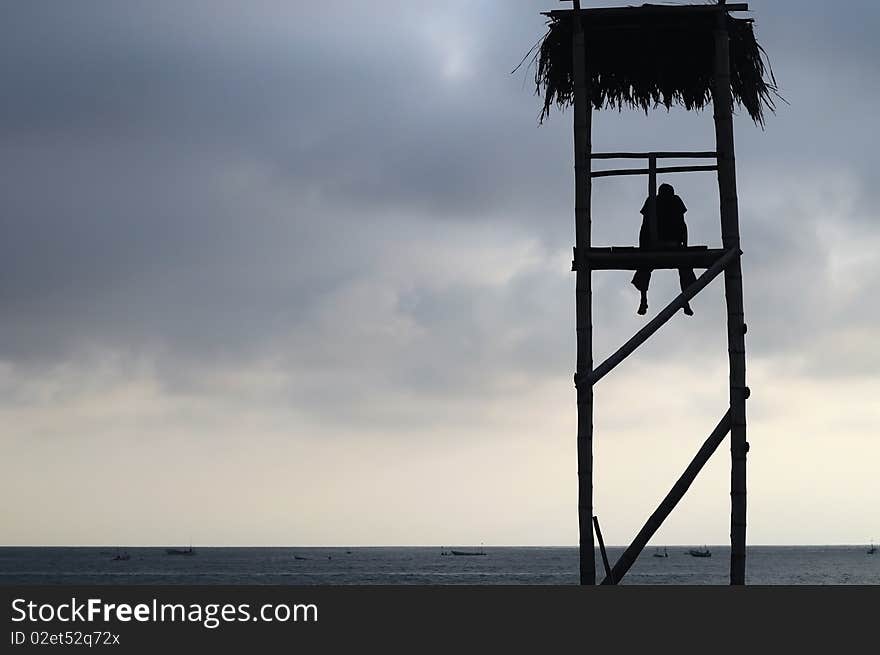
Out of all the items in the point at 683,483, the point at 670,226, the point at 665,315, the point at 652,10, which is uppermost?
the point at 652,10

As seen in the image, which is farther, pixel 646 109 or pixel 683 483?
pixel 646 109

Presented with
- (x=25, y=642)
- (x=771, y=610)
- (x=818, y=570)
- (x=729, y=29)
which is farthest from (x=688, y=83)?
(x=818, y=570)

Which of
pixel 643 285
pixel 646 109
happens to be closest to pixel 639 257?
pixel 643 285

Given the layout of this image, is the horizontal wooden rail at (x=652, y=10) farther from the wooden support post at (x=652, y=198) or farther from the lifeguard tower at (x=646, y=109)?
the wooden support post at (x=652, y=198)

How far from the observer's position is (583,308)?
13.2 metres

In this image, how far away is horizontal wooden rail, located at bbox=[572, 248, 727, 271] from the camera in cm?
1317

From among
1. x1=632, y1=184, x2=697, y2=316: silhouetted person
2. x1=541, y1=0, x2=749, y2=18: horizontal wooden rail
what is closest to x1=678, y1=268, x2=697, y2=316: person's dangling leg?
x1=632, y1=184, x2=697, y2=316: silhouetted person

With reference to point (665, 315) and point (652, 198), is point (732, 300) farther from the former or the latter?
point (652, 198)

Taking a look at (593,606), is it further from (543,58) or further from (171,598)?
(543,58)

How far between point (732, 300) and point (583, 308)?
5.27ft

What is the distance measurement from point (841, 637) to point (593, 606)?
6.29 feet

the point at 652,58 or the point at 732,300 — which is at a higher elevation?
the point at 652,58

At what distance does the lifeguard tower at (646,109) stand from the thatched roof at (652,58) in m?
0.01

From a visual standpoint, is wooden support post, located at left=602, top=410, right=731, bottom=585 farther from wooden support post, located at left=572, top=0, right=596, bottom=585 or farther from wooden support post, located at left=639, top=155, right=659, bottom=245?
wooden support post, located at left=639, top=155, right=659, bottom=245
